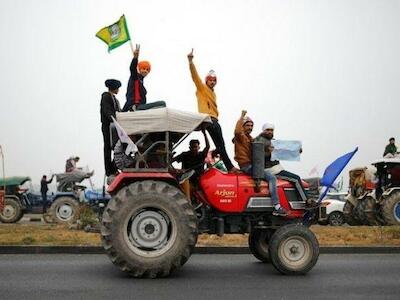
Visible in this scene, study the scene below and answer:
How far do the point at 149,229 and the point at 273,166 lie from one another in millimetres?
2196

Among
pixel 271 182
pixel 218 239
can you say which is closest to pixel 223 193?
pixel 271 182

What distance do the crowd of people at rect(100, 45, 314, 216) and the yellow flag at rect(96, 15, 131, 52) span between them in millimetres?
1476

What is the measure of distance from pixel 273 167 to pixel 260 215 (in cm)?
77

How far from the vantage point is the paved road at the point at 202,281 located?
750cm

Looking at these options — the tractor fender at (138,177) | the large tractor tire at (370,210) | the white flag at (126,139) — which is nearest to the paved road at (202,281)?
the tractor fender at (138,177)

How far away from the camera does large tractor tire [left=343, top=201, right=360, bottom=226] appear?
22.2 m

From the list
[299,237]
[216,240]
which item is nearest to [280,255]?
[299,237]

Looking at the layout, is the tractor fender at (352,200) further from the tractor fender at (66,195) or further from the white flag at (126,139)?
the white flag at (126,139)

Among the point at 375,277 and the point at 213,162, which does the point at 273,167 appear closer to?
the point at 213,162

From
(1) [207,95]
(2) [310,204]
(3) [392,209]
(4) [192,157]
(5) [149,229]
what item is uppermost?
(1) [207,95]

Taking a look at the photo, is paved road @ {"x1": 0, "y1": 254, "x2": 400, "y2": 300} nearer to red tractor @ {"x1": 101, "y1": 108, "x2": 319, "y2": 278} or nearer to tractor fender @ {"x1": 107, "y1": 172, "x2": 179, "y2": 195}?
red tractor @ {"x1": 101, "y1": 108, "x2": 319, "y2": 278}

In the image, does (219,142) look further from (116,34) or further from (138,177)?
(116,34)

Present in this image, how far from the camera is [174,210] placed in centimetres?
873

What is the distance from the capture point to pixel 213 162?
10.3 meters
